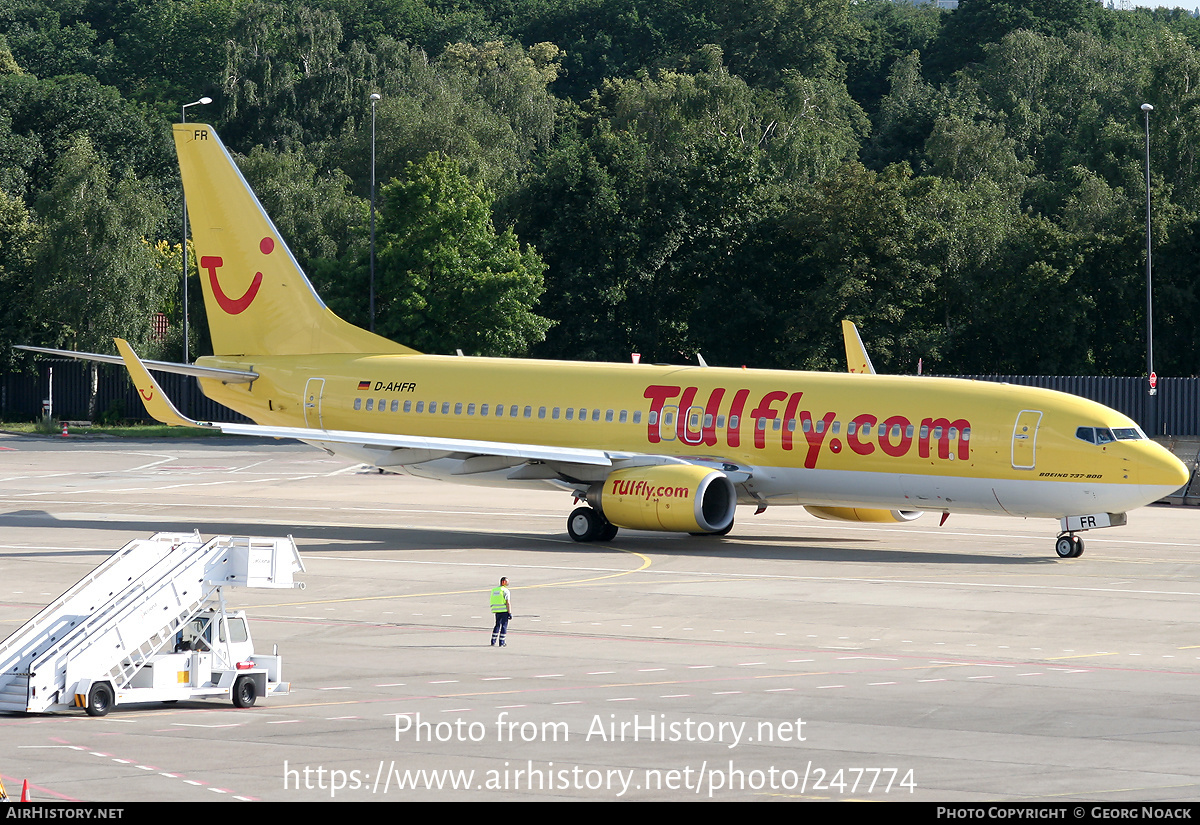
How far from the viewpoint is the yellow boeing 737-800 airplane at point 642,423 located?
1496 inches

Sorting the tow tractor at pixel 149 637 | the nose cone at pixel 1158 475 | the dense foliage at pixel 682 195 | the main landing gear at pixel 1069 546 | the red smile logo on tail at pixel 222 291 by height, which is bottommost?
the main landing gear at pixel 1069 546

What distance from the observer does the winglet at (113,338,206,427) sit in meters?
39.2

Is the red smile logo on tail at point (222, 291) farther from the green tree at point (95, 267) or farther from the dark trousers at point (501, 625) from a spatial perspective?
the green tree at point (95, 267)

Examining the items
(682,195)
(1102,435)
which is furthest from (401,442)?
(682,195)

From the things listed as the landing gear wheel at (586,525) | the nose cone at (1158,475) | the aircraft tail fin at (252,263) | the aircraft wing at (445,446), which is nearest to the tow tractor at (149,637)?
the aircraft wing at (445,446)

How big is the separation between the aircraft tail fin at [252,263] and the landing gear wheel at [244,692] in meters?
27.2

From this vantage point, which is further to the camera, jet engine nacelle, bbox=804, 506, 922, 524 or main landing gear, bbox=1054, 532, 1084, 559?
jet engine nacelle, bbox=804, 506, 922, 524

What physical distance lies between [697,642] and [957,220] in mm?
59387

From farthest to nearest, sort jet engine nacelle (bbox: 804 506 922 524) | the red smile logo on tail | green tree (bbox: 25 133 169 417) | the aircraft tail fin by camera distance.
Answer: green tree (bbox: 25 133 169 417), the red smile logo on tail, the aircraft tail fin, jet engine nacelle (bbox: 804 506 922 524)

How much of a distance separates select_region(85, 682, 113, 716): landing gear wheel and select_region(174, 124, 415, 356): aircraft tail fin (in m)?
27.9

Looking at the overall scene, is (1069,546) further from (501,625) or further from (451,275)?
(451,275)

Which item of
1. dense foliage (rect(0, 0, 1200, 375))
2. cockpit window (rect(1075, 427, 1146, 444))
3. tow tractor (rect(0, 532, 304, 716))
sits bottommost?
tow tractor (rect(0, 532, 304, 716))

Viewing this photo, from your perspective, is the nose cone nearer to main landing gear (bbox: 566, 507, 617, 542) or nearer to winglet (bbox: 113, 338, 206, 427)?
main landing gear (bbox: 566, 507, 617, 542)

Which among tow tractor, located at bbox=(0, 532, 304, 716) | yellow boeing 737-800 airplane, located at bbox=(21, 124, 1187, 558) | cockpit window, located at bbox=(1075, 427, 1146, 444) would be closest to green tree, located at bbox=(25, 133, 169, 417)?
yellow boeing 737-800 airplane, located at bbox=(21, 124, 1187, 558)
